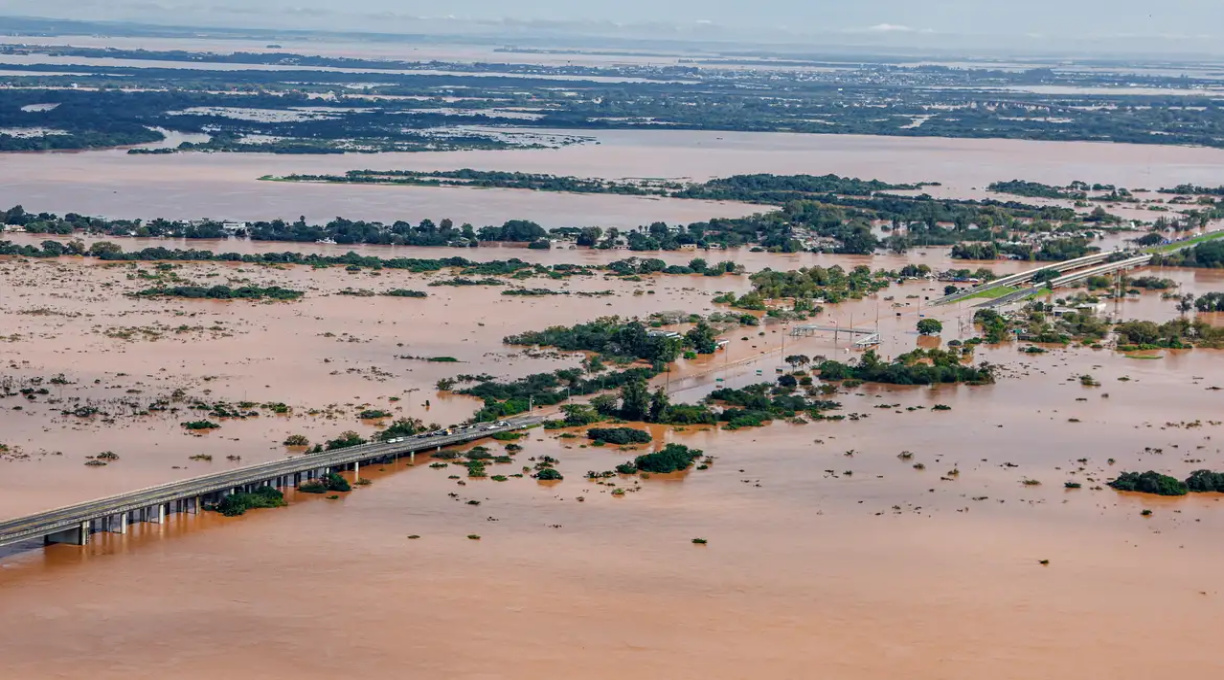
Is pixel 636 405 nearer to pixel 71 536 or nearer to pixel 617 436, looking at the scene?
pixel 617 436

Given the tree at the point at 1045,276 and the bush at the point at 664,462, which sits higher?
the tree at the point at 1045,276

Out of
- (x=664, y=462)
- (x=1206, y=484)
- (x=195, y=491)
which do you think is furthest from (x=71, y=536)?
(x=1206, y=484)

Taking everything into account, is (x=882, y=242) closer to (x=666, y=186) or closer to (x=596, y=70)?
(x=666, y=186)

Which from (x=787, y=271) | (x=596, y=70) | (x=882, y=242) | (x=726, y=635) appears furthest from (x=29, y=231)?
(x=596, y=70)

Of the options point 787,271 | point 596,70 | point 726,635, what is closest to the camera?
point 726,635

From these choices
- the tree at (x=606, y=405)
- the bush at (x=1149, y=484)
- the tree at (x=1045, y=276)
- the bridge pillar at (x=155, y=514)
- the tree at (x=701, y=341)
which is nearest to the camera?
the bridge pillar at (x=155, y=514)

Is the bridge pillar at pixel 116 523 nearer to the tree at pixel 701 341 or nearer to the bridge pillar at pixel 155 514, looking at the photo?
the bridge pillar at pixel 155 514

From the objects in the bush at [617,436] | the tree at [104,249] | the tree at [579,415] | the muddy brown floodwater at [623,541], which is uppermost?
the tree at [104,249]

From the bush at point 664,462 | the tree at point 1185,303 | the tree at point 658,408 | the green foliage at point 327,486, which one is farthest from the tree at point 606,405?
the tree at point 1185,303
